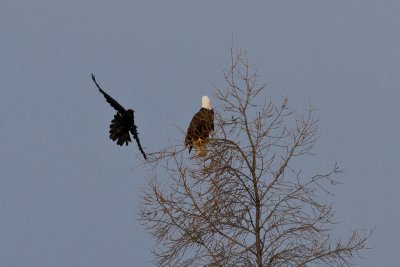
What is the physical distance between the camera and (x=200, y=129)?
14.1 metres

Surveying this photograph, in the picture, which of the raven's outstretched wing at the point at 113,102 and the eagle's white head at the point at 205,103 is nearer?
the raven's outstretched wing at the point at 113,102

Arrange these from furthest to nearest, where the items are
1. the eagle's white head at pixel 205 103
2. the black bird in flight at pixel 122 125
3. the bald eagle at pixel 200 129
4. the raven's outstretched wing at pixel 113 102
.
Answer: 1. the eagle's white head at pixel 205 103
2. the raven's outstretched wing at pixel 113 102
3. the black bird in flight at pixel 122 125
4. the bald eagle at pixel 200 129

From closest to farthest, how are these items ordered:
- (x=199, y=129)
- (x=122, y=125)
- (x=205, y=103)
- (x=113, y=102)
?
(x=199, y=129) < (x=122, y=125) < (x=113, y=102) < (x=205, y=103)

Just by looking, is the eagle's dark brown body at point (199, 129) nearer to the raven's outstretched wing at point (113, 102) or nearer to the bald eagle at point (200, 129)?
the bald eagle at point (200, 129)

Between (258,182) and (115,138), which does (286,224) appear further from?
(115,138)

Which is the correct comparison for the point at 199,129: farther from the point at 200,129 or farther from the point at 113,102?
the point at 113,102

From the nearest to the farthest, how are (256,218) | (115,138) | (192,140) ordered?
(256,218) < (192,140) < (115,138)

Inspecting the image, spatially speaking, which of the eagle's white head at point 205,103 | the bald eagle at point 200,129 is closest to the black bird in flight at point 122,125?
the bald eagle at point 200,129

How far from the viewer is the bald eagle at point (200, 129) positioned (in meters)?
12.6

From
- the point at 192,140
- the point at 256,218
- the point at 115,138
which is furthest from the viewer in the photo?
the point at 115,138

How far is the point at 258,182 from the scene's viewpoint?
11688 millimetres

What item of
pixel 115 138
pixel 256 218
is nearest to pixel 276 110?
A: pixel 256 218

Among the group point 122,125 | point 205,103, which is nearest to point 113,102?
Answer: point 122,125

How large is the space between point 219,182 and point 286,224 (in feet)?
3.13
